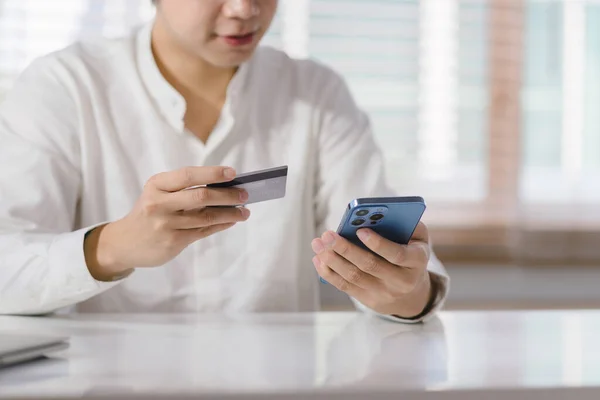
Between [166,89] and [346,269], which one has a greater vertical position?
[166,89]

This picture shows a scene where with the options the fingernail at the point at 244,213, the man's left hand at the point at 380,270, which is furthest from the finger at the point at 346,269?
the fingernail at the point at 244,213

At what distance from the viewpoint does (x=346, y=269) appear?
3.70 feet

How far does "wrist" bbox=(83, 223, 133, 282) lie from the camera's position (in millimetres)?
1202

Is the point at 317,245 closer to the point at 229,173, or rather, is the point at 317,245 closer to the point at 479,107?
the point at 229,173

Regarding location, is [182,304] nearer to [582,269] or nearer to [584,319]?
[584,319]

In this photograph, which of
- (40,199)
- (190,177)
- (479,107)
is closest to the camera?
(190,177)

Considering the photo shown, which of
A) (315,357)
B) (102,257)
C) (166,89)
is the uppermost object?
(166,89)

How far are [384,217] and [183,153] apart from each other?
0.60 m

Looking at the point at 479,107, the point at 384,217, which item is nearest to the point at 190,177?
the point at 384,217

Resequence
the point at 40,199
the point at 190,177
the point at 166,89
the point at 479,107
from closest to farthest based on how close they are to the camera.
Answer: the point at 190,177
the point at 40,199
the point at 166,89
the point at 479,107

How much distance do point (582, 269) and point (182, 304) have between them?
1420mm

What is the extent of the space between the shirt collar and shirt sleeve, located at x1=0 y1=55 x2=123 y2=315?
16cm

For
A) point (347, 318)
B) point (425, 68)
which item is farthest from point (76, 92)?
point (425, 68)

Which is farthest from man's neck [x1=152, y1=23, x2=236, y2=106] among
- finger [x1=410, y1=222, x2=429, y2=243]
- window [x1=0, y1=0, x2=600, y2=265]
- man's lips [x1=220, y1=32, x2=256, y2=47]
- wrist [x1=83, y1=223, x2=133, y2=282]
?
window [x1=0, y1=0, x2=600, y2=265]
